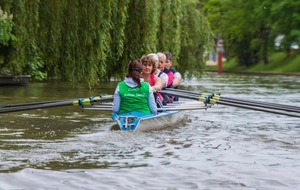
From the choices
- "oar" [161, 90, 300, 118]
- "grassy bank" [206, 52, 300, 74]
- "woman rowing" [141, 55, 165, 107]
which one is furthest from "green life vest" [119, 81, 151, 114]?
"grassy bank" [206, 52, 300, 74]

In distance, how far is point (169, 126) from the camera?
15359 mm

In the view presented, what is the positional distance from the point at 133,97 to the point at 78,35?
25.5 feet

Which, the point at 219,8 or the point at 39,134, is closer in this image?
the point at 39,134

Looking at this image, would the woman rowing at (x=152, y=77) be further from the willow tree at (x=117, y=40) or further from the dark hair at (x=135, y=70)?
the willow tree at (x=117, y=40)

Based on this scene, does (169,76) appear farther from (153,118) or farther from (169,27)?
(169,27)

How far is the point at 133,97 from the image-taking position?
555 inches

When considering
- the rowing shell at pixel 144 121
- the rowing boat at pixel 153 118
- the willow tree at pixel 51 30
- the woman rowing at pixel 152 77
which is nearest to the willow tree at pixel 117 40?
the willow tree at pixel 51 30

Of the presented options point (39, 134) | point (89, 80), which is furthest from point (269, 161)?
point (89, 80)

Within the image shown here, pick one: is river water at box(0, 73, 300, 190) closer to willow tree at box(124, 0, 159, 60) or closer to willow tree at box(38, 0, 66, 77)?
willow tree at box(38, 0, 66, 77)

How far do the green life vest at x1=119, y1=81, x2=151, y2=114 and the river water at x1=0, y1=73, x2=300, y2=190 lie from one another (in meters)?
0.54

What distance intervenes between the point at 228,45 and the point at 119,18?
51.2m

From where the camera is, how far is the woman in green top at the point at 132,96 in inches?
552

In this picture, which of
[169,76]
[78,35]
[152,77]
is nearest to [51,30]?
[78,35]

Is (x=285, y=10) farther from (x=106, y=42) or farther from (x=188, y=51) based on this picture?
(x=106, y=42)
